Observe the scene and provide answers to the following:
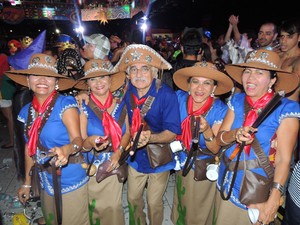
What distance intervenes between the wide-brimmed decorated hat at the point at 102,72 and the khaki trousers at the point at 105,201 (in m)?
1.22

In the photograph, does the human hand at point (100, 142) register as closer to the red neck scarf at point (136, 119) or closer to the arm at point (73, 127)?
the arm at point (73, 127)

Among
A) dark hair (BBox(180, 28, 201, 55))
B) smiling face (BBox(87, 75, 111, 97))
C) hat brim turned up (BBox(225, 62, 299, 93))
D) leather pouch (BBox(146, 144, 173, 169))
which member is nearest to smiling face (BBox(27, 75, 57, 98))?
smiling face (BBox(87, 75, 111, 97))

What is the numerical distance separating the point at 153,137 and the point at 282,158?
1346 mm

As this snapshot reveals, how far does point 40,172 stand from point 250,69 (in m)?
2.52

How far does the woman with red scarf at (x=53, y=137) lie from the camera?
7.66 feet

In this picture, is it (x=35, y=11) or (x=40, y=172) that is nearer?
(x=40, y=172)

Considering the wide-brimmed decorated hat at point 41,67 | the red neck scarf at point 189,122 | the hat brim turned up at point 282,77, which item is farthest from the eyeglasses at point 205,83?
the wide-brimmed decorated hat at point 41,67

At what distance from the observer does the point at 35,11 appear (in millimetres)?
18438

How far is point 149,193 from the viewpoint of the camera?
9.96ft

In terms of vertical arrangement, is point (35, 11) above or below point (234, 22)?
above

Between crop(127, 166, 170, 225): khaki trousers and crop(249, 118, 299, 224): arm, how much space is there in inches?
51.5

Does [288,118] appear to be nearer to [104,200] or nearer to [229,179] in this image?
[229,179]

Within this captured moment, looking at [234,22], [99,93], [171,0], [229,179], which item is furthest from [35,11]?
[229,179]

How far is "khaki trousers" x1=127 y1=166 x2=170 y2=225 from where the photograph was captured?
3018 mm
